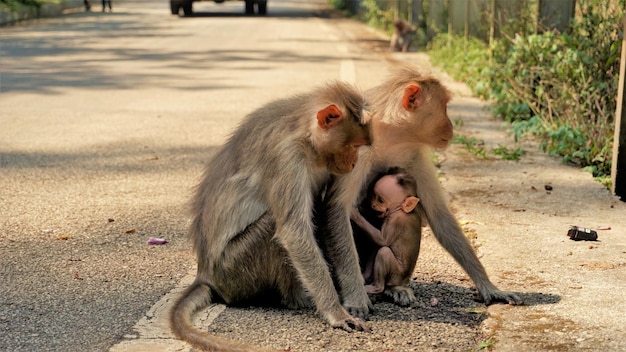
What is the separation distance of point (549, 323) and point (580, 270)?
86cm

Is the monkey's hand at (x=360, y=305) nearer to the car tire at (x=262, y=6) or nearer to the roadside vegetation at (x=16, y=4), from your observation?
the roadside vegetation at (x=16, y=4)

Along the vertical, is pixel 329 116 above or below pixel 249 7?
above

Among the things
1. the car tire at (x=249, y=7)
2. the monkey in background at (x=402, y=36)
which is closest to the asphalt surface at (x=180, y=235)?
the monkey in background at (x=402, y=36)

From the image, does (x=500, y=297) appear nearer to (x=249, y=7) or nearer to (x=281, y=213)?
(x=281, y=213)

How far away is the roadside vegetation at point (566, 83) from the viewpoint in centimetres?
819

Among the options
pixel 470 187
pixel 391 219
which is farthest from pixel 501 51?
pixel 391 219

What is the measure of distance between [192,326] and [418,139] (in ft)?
5.29

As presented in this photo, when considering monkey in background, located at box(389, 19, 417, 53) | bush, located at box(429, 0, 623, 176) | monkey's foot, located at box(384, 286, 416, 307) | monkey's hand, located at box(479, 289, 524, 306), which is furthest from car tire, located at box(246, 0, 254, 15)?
monkey's hand, located at box(479, 289, 524, 306)

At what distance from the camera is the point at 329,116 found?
443 cm

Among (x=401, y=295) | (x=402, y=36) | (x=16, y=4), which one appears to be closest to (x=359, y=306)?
(x=401, y=295)

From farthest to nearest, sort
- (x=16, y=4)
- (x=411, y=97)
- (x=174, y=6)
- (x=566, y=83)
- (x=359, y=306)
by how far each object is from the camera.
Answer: (x=174, y=6)
(x=16, y=4)
(x=566, y=83)
(x=411, y=97)
(x=359, y=306)

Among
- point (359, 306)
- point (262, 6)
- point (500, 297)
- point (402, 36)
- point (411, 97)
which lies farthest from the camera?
point (262, 6)

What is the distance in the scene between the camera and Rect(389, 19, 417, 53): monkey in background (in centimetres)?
1919

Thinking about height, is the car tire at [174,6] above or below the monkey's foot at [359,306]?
below
